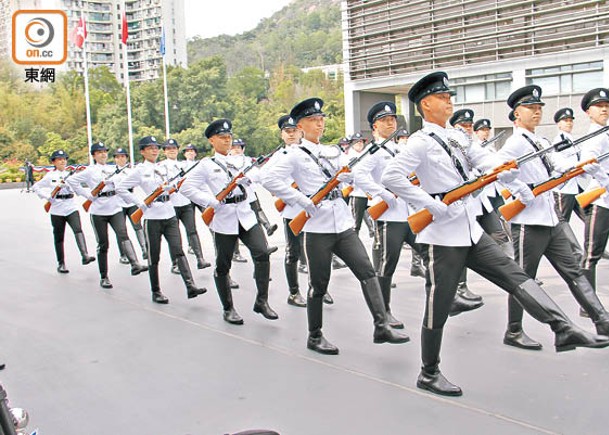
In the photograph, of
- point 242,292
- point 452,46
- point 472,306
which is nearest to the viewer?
point 472,306

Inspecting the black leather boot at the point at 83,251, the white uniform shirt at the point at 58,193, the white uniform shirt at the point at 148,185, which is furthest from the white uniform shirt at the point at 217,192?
the black leather boot at the point at 83,251

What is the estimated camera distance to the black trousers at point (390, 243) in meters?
5.41

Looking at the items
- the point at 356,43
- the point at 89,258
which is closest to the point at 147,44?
the point at 356,43

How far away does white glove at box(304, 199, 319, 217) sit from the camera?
475 cm

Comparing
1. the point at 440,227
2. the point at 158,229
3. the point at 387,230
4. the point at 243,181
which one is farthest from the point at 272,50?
the point at 440,227

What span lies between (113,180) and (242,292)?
2.15m

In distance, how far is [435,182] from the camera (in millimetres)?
3967

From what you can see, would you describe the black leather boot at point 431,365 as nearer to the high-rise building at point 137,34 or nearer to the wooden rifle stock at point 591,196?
the wooden rifle stock at point 591,196

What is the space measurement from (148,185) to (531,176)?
4.14m

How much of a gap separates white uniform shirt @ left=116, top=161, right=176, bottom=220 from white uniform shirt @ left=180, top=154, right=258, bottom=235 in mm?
698

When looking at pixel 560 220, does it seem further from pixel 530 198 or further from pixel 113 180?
pixel 113 180

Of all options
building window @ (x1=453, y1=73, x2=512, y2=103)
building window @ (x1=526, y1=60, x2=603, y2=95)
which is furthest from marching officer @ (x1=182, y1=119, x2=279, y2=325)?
building window @ (x1=453, y1=73, x2=512, y2=103)

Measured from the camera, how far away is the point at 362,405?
12.4 feet

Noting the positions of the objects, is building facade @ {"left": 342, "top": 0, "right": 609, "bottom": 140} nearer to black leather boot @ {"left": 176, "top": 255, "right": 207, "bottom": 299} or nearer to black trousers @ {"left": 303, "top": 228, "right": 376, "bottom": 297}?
black leather boot @ {"left": 176, "top": 255, "right": 207, "bottom": 299}
